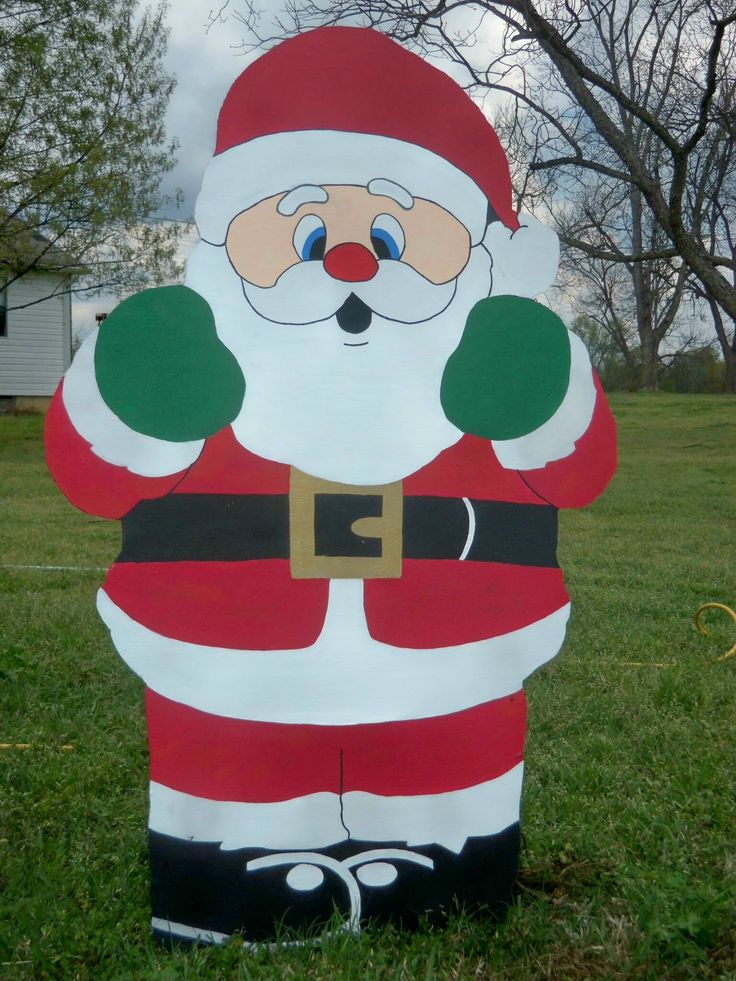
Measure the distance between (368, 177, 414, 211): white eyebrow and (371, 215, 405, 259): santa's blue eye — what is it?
0.05 metres

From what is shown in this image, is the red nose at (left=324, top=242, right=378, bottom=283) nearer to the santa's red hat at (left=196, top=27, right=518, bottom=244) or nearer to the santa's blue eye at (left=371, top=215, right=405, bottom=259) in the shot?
the santa's blue eye at (left=371, top=215, right=405, bottom=259)

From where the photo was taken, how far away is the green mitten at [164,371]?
2539 mm

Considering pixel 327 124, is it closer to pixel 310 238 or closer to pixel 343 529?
pixel 310 238

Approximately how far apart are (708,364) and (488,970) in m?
53.0

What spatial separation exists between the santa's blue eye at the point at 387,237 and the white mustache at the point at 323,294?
0.11 ft

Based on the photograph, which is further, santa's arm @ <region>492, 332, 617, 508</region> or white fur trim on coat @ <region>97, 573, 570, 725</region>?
santa's arm @ <region>492, 332, 617, 508</region>

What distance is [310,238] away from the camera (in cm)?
261

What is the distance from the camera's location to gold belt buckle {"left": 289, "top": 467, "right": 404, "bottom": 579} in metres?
2.54

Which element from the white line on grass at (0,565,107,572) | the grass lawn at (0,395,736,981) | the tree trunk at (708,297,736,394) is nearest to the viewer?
the grass lawn at (0,395,736,981)

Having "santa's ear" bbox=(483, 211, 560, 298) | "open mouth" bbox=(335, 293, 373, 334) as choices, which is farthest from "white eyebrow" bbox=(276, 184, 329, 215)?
"santa's ear" bbox=(483, 211, 560, 298)

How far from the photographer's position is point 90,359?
2.56 metres

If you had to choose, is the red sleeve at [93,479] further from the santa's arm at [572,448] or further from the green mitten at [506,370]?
the santa's arm at [572,448]

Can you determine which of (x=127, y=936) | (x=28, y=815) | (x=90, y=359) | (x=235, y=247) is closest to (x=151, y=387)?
(x=90, y=359)

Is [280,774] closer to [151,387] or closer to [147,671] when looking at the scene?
[147,671]
